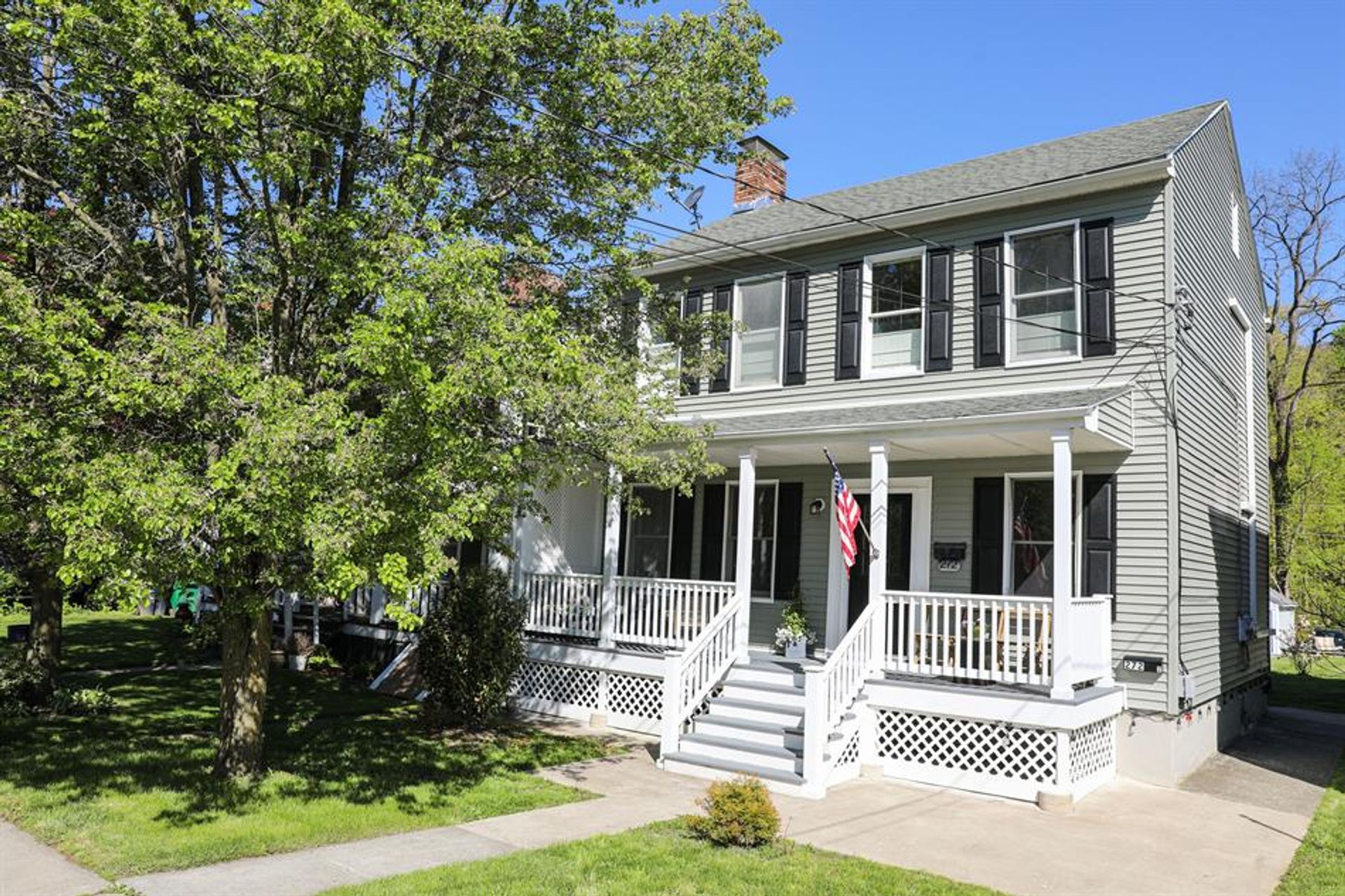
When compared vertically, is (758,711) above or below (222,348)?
below

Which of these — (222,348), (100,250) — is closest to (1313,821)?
(222,348)

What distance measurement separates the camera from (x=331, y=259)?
7984 millimetres

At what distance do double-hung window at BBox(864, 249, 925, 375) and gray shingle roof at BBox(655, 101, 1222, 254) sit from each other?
0.78m

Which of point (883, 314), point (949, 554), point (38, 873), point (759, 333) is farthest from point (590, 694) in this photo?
point (38, 873)

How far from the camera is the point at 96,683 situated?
13.9 metres

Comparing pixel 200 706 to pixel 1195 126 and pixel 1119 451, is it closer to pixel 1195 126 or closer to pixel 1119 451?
pixel 1119 451

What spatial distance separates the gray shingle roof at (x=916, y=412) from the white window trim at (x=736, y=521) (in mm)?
1174

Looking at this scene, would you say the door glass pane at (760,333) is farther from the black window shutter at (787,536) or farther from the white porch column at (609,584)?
the white porch column at (609,584)

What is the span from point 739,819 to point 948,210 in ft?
28.8

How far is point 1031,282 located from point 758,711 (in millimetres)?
6542

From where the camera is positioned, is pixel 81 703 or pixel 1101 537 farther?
pixel 81 703

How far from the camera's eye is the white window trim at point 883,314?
12922 mm

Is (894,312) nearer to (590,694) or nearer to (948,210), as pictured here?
(948,210)

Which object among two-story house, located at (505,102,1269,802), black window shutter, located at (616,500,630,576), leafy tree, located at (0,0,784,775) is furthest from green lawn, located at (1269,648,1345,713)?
leafy tree, located at (0,0,784,775)
